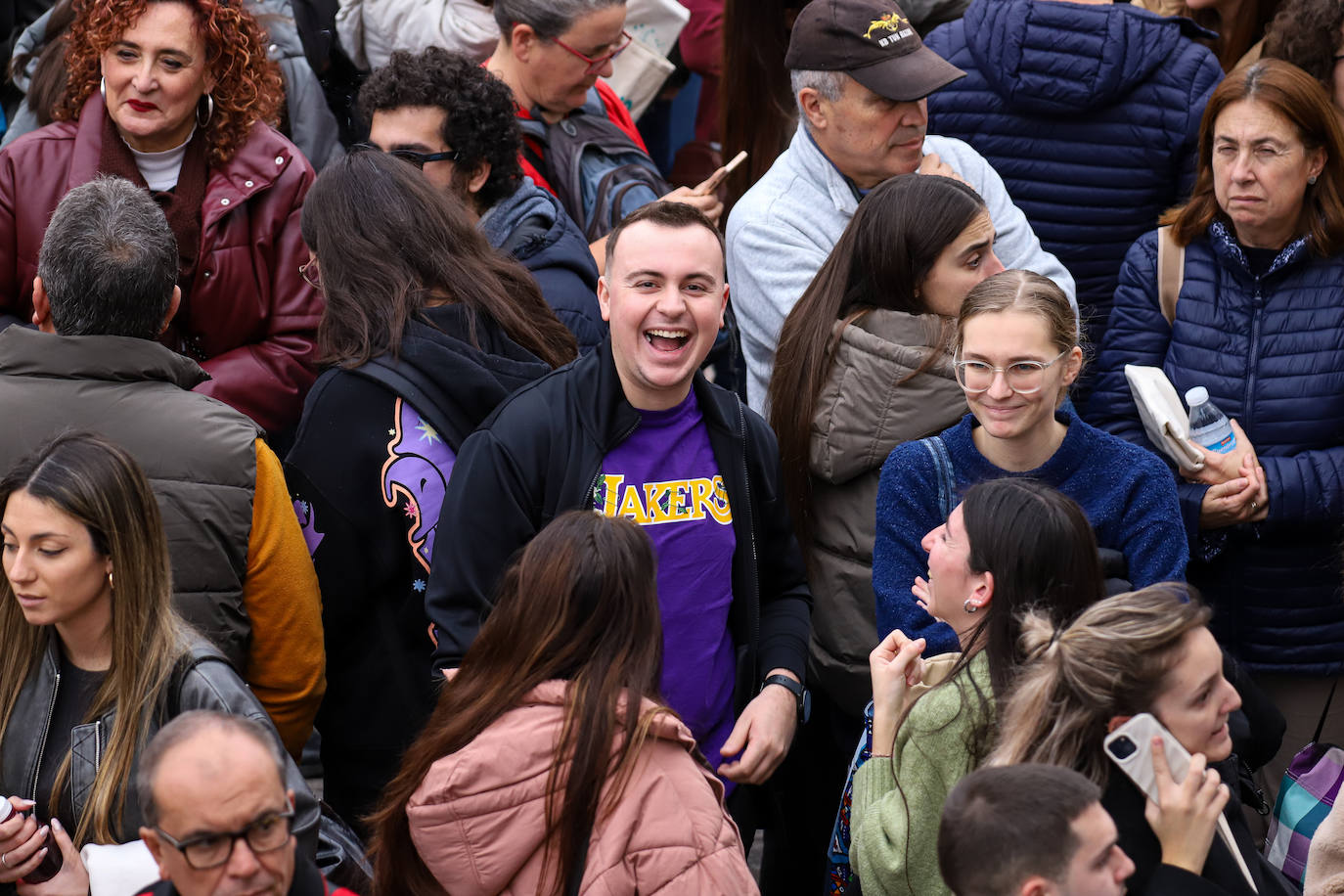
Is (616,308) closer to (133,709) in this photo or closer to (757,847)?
(133,709)

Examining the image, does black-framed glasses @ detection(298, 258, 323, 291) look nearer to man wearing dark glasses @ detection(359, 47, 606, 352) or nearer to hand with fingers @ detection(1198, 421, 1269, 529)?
man wearing dark glasses @ detection(359, 47, 606, 352)

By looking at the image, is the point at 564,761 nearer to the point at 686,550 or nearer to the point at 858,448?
the point at 686,550

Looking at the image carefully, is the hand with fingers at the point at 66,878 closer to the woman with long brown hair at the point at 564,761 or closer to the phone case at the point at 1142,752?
the woman with long brown hair at the point at 564,761

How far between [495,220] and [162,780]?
2.39m

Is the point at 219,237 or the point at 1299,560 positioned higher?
the point at 219,237

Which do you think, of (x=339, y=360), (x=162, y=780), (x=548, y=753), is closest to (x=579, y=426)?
(x=339, y=360)

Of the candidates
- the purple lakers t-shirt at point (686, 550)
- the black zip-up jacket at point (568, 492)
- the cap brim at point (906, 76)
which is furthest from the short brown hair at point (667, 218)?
the cap brim at point (906, 76)

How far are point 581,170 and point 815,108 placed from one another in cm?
100

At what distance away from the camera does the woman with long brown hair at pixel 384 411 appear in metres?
3.57

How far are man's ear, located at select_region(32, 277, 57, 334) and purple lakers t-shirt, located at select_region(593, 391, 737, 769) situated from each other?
132 cm

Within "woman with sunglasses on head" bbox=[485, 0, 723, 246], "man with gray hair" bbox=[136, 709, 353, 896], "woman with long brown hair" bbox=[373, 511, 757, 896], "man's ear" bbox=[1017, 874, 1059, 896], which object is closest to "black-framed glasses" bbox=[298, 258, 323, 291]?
"woman with sunglasses on head" bbox=[485, 0, 723, 246]

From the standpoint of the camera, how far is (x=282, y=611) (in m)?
3.50

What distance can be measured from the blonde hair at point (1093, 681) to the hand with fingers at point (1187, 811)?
0.10 m

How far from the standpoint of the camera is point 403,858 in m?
2.89
